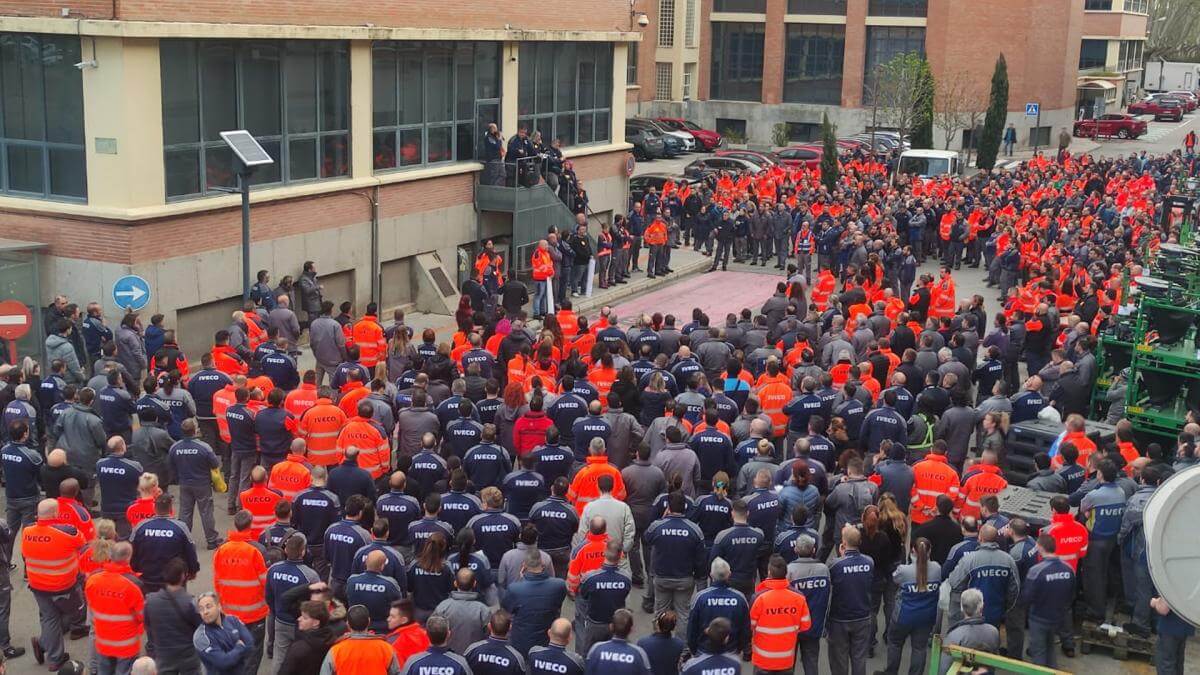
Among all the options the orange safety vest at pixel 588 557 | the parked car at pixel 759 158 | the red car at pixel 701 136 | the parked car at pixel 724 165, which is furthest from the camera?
the red car at pixel 701 136

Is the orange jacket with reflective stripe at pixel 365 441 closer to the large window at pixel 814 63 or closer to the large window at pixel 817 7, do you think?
the large window at pixel 814 63

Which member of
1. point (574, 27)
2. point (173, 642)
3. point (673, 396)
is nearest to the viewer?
point (173, 642)

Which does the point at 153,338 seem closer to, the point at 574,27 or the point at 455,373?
the point at 455,373

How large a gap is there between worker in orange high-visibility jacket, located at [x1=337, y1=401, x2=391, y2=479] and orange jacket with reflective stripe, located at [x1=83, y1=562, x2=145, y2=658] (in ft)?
10.7

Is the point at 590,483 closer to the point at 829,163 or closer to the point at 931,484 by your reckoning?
the point at 931,484

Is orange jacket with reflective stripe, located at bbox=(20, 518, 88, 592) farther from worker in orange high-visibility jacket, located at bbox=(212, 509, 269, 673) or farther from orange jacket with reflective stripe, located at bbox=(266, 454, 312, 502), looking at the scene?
orange jacket with reflective stripe, located at bbox=(266, 454, 312, 502)

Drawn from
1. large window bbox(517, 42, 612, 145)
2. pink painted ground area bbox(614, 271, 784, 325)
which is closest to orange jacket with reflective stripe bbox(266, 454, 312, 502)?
pink painted ground area bbox(614, 271, 784, 325)

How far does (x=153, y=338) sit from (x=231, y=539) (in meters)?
7.67

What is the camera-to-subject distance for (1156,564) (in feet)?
18.2

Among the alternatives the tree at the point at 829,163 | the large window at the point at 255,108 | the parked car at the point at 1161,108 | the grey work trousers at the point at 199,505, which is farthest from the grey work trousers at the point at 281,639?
the parked car at the point at 1161,108

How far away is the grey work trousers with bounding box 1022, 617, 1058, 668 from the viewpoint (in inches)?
427

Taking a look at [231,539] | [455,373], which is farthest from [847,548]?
[455,373]

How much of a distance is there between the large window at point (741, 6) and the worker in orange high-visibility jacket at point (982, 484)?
50.4 meters

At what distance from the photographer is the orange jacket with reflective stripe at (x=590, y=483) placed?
11.7 meters
